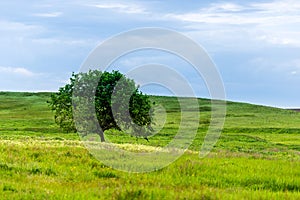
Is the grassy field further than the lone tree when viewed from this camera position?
No

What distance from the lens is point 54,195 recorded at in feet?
41.6

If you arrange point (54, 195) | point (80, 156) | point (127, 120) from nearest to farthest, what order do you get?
point (54, 195) < point (80, 156) < point (127, 120)

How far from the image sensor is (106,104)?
42625mm

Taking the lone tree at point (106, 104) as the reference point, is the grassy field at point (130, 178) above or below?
below

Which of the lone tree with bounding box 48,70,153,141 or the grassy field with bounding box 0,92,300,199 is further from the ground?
the lone tree with bounding box 48,70,153,141

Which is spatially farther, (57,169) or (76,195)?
(57,169)

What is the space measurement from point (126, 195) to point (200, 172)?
5.64 metres

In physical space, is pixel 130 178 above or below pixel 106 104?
below

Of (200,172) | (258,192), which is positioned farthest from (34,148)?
(258,192)

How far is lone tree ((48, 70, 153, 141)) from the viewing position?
42219 millimetres

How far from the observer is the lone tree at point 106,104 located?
42219mm

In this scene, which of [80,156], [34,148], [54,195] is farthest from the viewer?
[34,148]

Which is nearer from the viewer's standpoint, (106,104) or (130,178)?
(130,178)

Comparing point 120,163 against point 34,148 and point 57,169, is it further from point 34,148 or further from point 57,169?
point 34,148
